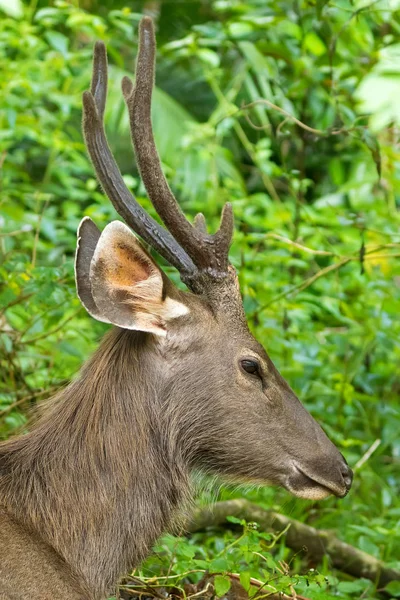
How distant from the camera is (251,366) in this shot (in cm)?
365

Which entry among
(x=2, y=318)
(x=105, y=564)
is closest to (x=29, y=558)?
(x=105, y=564)

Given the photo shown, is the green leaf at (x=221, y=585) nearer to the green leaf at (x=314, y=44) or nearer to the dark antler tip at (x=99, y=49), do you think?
the dark antler tip at (x=99, y=49)

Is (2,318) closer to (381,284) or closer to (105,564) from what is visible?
(105,564)

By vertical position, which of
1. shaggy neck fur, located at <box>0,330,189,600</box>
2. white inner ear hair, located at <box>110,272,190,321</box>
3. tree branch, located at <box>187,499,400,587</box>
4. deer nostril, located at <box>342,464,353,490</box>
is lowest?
tree branch, located at <box>187,499,400,587</box>

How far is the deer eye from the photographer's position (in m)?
3.64

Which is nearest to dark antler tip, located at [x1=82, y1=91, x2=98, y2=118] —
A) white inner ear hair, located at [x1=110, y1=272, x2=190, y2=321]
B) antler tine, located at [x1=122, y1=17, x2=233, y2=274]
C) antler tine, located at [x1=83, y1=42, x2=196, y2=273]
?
antler tine, located at [x1=83, y1=42, x2=196, y2=273]

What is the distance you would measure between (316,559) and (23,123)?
358 cm

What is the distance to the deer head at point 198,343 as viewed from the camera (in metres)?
3.53

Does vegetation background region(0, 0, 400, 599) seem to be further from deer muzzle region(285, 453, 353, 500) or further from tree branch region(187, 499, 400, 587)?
deer muzzle region(285, 453, 353, 500)

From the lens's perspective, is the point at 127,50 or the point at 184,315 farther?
the point at 127,50

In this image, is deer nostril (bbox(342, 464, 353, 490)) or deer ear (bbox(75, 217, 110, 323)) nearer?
deer ear (bbox(75, 217, 110, 323))

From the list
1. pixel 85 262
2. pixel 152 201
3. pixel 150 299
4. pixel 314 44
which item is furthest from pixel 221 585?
pixel 314 44

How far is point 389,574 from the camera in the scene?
4.74 metres

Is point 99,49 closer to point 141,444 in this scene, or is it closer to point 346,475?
point 141,444
